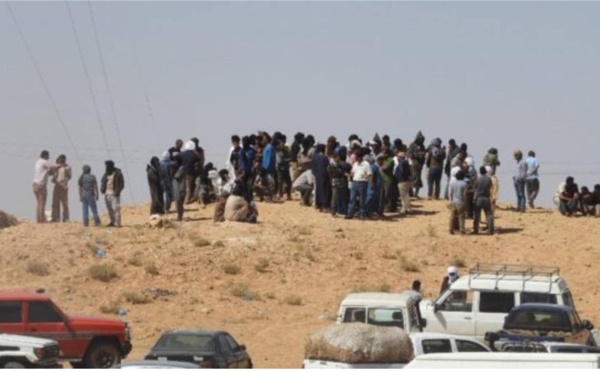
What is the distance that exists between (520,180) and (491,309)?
593 inches

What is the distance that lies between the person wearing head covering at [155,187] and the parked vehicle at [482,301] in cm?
1265

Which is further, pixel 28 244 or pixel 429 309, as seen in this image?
pixel 28 244

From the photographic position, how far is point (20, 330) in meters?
26.2

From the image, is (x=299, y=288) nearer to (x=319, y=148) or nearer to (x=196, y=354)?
(x=319, y=148)

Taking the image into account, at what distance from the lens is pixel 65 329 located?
26219mm

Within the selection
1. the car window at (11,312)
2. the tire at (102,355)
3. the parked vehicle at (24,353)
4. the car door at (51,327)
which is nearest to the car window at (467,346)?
the tire at (102,355)

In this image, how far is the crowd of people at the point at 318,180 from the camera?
3969cm

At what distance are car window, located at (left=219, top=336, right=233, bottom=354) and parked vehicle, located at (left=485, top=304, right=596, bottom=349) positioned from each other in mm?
4014

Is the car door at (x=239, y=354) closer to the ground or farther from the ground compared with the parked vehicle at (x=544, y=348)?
closer to the ground

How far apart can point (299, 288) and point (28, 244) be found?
21.2 ft

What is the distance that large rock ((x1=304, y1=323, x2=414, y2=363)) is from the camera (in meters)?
22.4

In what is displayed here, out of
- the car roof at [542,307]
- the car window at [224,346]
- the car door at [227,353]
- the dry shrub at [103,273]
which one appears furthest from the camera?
the dry shrub at [103,273]

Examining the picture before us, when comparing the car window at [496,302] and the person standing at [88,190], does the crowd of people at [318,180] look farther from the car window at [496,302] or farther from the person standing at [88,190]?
the car window at [496,302]

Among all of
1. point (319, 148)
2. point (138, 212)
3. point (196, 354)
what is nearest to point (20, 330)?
point (196, 354)
